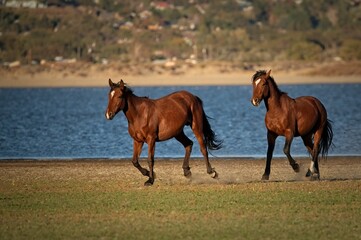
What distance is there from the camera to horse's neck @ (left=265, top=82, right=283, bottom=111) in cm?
1853

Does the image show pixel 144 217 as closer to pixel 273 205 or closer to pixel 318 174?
pixel 273 205

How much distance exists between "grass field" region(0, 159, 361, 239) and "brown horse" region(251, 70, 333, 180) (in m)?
0.59

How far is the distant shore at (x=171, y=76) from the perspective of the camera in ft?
271

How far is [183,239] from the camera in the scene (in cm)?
1293

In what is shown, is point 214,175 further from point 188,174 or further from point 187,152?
point 187,152

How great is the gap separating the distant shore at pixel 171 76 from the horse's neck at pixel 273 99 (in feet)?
203

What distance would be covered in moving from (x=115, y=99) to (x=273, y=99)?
8.73 feet

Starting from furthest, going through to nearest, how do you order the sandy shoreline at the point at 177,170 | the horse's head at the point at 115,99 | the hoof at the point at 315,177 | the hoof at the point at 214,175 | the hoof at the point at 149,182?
the sandy shoreline at the point at 177,170, the hoof at the point at 214,175, the hoof at the point at 315,177, the hoof at the point at 149,182, the horse's head at the point at 115,99

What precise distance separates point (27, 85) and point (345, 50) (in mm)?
31430

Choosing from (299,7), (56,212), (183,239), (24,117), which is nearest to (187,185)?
(56,212)

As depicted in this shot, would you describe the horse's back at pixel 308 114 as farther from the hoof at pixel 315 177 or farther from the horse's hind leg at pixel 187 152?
the horse's hind leg at pixel 187 152

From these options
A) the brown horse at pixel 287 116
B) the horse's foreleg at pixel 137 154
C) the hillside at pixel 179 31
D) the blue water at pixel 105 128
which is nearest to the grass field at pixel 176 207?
the horse's foreleg at pixel 137 154

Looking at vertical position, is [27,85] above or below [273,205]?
below

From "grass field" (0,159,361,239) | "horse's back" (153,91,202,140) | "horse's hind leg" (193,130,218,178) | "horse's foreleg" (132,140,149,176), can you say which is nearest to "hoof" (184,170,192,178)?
"grass field" (0,159,361,239)
